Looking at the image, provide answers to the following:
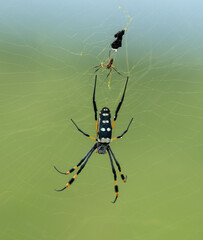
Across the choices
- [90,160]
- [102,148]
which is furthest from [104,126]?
[90,160]

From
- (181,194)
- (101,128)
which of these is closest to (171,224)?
(181,194)

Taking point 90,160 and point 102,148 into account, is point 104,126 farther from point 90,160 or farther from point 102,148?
point 90,160

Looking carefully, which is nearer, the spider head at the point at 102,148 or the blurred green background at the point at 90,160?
the spider head at the point at 102,148

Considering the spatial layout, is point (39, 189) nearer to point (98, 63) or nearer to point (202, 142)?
point (98, 63)

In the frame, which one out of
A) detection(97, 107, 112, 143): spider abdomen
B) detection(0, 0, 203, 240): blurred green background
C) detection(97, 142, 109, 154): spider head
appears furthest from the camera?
detection(0, 0, 203, 240): blurred green background

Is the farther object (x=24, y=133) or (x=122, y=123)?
(x=24, y=133)

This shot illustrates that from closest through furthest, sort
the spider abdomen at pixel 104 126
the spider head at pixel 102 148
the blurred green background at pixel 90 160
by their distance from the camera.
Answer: the spider abdomen at pixel 104 126, the spider head at pixel 102 148, the blurred green background at pixel 90 160

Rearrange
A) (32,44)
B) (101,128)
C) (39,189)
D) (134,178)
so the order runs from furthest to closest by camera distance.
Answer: (32,44) < (134,178) < (39,189) < (101,128)

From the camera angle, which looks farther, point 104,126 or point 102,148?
point 102,148
